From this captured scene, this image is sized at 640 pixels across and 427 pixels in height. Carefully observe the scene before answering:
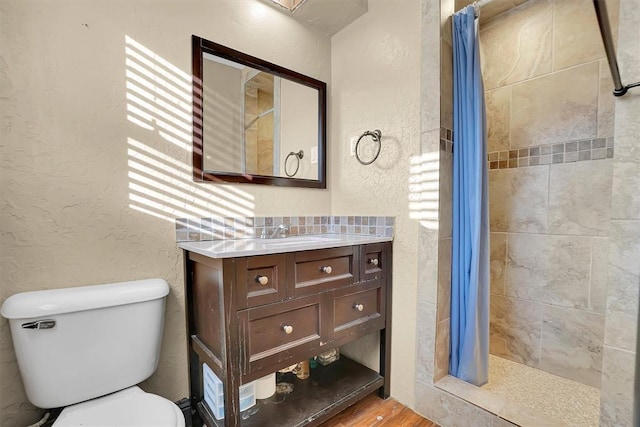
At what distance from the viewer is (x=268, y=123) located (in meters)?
1.71

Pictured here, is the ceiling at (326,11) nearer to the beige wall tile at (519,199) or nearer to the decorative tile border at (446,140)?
the decorative tile border at (446,140)

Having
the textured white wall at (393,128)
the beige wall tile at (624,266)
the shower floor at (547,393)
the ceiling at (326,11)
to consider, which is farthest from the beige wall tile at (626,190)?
the ceiling at (326,11)

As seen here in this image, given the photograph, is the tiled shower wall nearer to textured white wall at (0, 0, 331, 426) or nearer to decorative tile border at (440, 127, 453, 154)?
decorative tile border at (440, 127, 453, 154)

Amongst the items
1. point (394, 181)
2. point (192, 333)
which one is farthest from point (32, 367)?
point (394, 181)

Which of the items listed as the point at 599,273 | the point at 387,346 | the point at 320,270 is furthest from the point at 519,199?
the point at 320,270

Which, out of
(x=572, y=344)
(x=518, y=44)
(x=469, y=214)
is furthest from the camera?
(x=518, y=44)

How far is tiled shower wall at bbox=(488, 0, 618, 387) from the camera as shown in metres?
1.56

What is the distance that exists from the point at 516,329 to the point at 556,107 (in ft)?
4.65

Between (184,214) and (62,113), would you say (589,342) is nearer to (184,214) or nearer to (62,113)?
(184,214)

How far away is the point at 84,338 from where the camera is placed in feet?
3.41

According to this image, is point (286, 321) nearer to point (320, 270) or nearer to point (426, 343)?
point (320, 270)

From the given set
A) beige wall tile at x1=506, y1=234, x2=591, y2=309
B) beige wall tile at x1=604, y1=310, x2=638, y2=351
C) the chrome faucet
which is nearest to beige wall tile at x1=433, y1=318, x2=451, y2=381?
beige wall tile at x1=604, y1=310, x2=638, y2=351

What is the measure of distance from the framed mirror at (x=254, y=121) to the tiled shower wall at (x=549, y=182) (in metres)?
1.24

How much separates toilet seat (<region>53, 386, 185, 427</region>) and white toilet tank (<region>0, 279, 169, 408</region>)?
0.05 m
